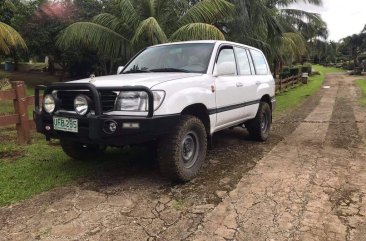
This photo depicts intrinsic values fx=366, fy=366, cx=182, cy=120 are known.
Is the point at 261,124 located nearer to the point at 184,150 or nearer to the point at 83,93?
the point at 184,150

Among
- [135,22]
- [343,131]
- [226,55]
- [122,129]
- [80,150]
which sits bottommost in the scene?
[343,131]

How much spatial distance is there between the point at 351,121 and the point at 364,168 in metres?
5.06

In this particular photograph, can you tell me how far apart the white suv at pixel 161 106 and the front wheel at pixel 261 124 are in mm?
1009

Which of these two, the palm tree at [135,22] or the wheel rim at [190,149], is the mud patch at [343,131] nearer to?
the wheel rim at [190,149]

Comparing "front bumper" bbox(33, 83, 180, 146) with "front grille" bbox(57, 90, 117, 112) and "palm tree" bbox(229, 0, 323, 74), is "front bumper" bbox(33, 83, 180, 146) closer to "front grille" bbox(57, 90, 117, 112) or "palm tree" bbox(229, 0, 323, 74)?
"front grille" bbox(57, 90, 117, 112)

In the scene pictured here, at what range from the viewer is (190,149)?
4879 millimetres

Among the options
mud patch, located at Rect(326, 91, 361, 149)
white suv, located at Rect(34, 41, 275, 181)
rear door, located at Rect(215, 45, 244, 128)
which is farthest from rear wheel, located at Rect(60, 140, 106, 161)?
mud patch, located at Rect(326, 91, 361, 149)

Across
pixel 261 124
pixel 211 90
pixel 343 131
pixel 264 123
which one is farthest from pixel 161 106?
pixel 343 131

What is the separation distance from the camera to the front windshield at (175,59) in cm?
533

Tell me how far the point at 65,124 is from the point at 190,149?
1.62 metres

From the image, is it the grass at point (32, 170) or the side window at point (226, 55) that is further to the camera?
the side window at point (226, 55)

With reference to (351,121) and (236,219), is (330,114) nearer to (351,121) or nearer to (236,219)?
(351,121)

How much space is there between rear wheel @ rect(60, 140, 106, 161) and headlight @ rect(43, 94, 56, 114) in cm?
88

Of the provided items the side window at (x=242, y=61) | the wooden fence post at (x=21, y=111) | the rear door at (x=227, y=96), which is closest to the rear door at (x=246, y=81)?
the side window at (x=242, y=61)
